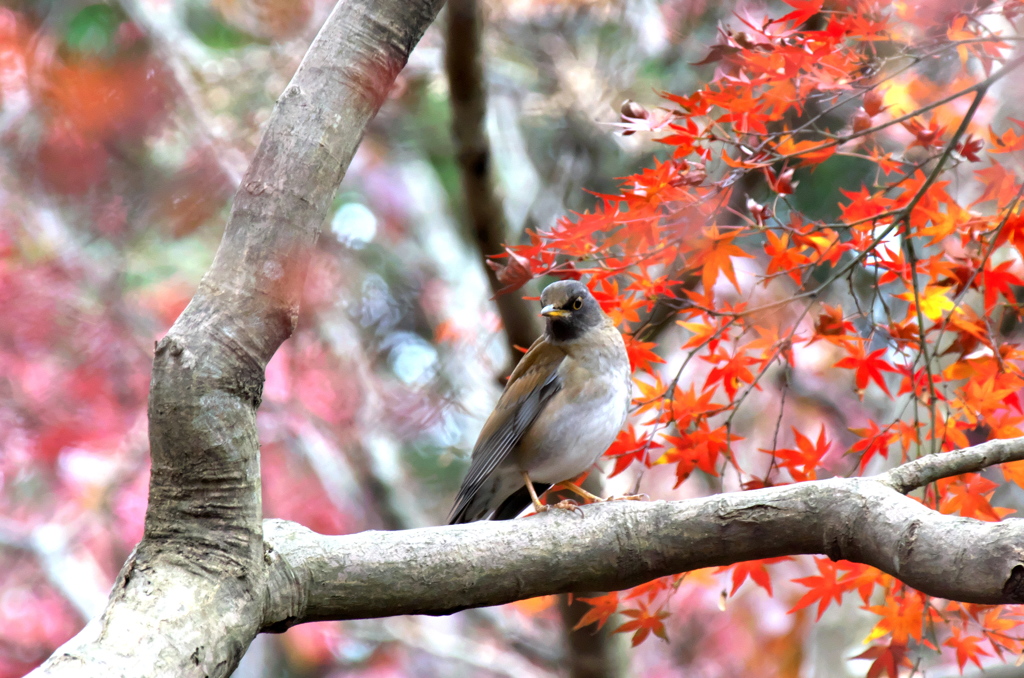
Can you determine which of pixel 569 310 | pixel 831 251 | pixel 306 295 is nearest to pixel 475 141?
pixel 569 310

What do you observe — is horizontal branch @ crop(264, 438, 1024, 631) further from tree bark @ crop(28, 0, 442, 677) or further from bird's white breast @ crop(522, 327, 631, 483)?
bird's white breast @ crop(522, 327, 631, 483)

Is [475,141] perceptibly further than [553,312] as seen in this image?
Yes

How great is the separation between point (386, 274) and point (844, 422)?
10.8ft

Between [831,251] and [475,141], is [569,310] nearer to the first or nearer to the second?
[475,141]

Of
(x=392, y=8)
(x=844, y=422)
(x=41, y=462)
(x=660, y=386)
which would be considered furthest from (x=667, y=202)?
(x=41, y=462)

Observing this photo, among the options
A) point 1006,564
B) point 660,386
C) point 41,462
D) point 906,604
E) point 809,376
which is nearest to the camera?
point 1006,564

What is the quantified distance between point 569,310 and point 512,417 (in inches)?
18.5

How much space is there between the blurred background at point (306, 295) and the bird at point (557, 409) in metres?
0.74

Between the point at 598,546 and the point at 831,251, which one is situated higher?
the point at 831,251

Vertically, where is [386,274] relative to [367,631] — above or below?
above

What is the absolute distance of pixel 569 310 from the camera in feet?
10.9

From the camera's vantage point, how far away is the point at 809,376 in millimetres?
6340

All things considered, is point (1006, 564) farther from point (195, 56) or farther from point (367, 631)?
point (195, 56)

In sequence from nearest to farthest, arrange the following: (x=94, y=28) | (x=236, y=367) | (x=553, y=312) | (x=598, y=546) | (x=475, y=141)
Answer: (x=236, y=367) → (x=598, y=546) → (x=553, y=312) → (x=475, y=141) → (x=94, y=28)
